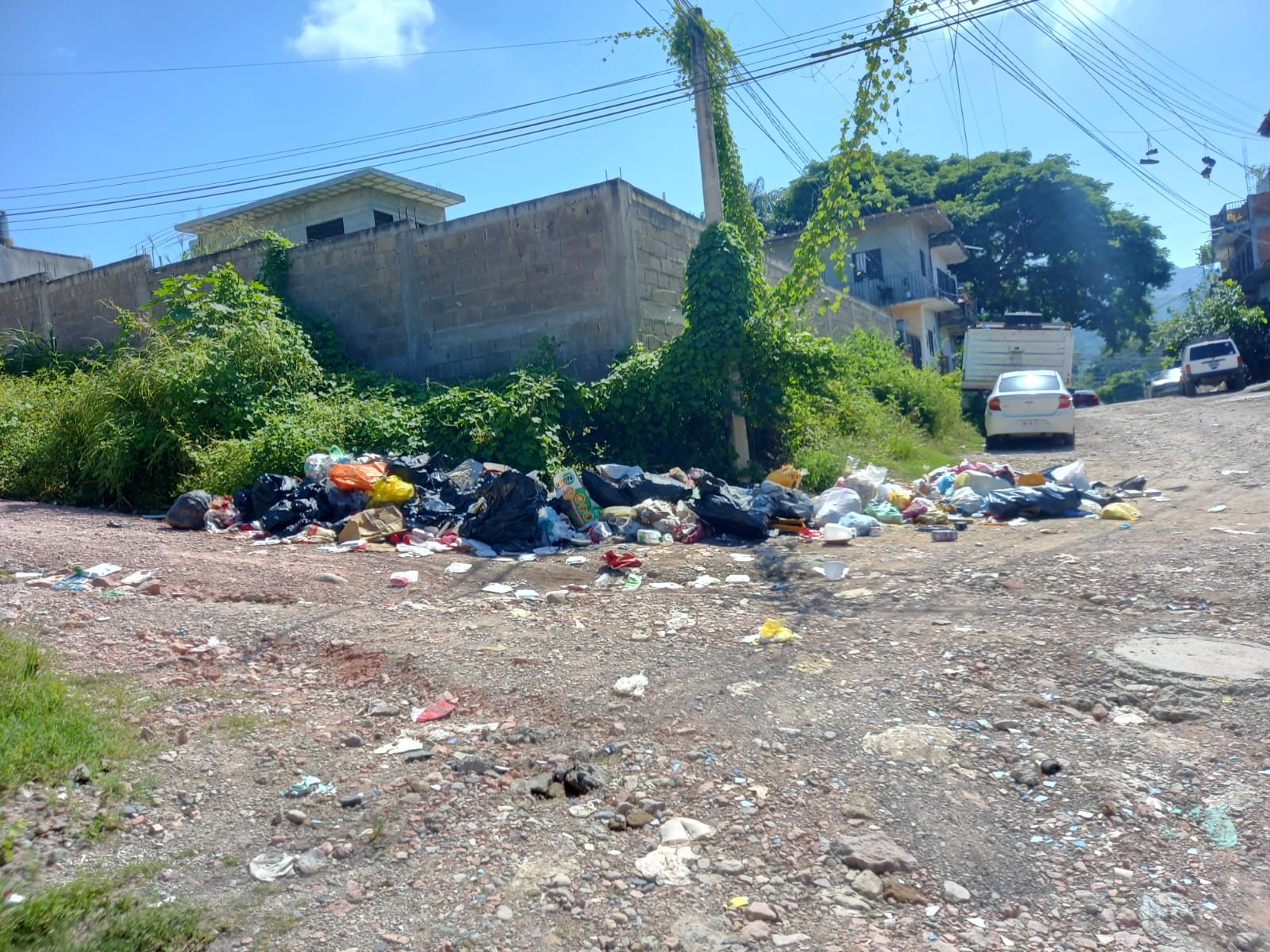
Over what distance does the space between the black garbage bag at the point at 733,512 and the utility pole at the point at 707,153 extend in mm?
2446

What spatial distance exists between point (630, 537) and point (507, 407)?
2.36 meters

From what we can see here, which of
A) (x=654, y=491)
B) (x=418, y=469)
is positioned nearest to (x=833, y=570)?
(x=654, y=491)

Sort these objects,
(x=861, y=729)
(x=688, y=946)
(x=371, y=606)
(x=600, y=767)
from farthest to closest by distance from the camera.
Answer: (x=371, y=606)
(x=861, y=729)
(x=600, y=767)
(x=688, y=946)

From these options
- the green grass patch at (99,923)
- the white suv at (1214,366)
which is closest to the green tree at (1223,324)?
the white suv at (1214,366)

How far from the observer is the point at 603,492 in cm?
863

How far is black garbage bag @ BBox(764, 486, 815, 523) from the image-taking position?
8.16 meters

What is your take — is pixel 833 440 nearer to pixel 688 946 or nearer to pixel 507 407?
pixel 507 407

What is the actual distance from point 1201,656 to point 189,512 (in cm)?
765

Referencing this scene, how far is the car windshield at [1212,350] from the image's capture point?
2533cm

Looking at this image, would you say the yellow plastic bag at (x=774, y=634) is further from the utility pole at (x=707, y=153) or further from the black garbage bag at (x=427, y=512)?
the utility pole at (x=707, y=153)

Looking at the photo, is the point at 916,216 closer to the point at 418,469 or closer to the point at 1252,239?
the point at 1252,239

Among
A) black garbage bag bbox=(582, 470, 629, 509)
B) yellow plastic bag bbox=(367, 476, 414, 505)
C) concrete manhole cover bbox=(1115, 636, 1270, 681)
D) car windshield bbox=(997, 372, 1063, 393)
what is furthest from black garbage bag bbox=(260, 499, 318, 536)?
car windshield bbox=(997, 372, 1063, 393)

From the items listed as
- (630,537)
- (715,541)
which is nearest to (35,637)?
(630,537)

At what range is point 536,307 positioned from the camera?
1138 cm
